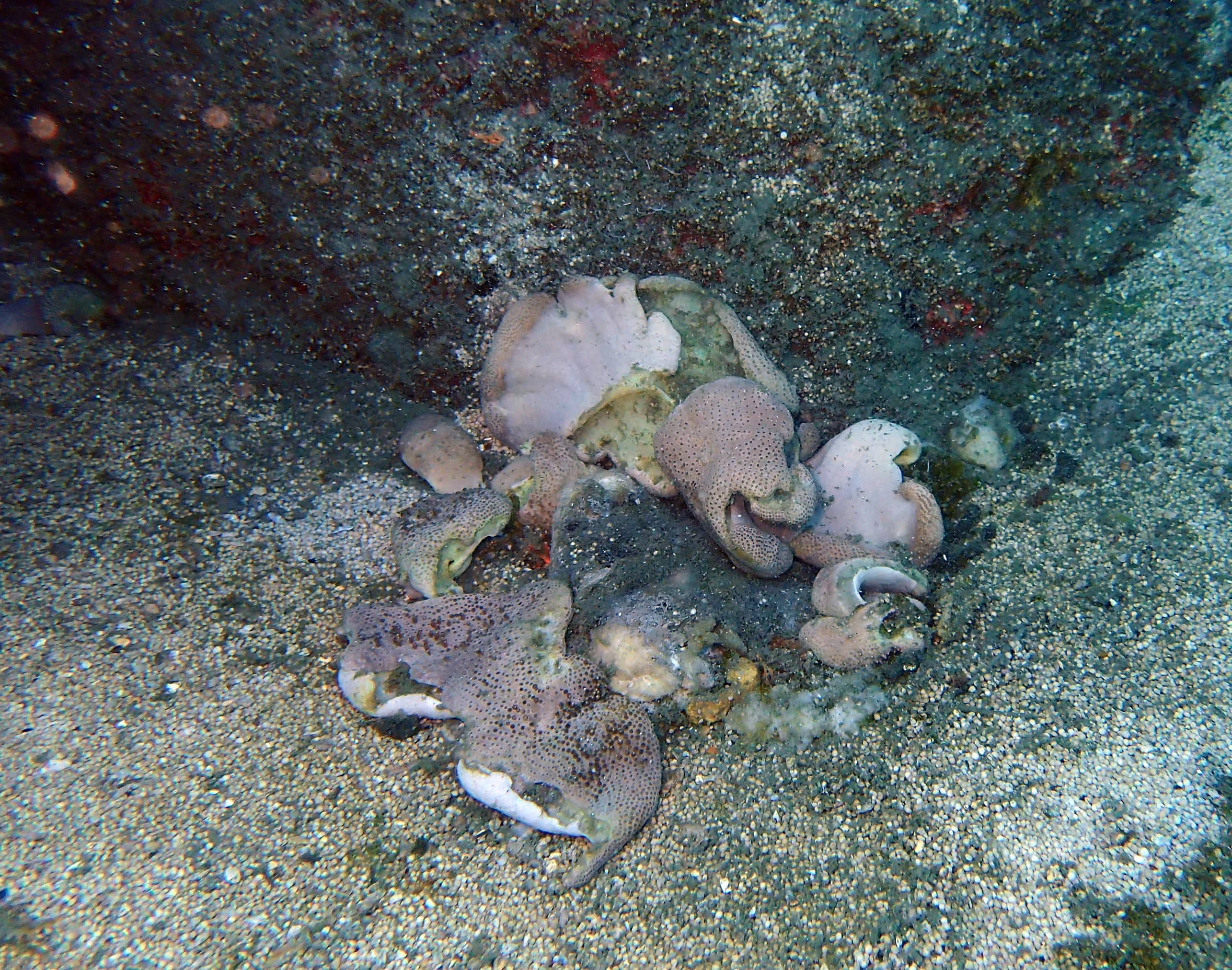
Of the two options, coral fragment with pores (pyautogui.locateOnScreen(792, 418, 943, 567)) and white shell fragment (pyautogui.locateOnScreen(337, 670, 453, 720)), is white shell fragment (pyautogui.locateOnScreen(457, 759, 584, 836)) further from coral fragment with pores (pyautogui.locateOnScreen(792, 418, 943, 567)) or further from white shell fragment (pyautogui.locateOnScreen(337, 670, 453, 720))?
coral fragment with pores (pyautogui.locateOnScreen(792, 418, 943, 567))

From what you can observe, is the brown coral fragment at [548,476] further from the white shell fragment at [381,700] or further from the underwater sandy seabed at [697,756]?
the white shell fragment at [381,700]

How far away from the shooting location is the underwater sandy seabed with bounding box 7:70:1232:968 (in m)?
1.70

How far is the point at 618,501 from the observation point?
2492 mm

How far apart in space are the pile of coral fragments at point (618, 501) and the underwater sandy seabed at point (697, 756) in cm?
16

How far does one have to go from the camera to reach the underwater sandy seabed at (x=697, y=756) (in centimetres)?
170

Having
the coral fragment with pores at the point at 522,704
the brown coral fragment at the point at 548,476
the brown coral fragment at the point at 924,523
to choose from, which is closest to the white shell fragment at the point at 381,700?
the coral fragment with pores at the point at 522,704

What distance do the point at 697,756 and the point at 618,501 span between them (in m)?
0.92

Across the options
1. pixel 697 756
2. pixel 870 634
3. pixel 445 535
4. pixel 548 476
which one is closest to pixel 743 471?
pixel 870 634

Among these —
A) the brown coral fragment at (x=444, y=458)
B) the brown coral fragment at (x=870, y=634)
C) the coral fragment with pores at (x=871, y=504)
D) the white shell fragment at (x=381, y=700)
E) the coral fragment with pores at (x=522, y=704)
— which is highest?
the coral fragment with pores at (x=871, y=504)

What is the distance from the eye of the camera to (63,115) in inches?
108

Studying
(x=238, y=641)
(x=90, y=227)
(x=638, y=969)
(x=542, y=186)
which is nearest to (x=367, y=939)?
(x=638, y=969)

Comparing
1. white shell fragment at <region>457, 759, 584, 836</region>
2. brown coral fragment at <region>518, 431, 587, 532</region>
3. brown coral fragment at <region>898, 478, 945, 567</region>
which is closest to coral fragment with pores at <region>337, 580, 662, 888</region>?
white shell fragment at <region>457, 759, 584, 836</region>

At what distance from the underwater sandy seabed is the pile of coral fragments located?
16 centimetres

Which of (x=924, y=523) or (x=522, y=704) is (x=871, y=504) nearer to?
(x=924, y=523)
